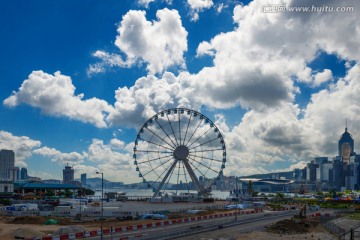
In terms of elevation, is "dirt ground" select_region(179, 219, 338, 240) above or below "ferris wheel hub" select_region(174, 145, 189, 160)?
below

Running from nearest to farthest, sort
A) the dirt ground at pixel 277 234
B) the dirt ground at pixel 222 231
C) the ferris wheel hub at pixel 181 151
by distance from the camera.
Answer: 1. the dirt ground at pixel 277 234
2. the dirt ground at pixel 222 231
3. the ferris wheel hub at pixel 181 151

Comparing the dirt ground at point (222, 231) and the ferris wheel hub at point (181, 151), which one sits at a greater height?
the ferris wheel hub at point (181, 151)

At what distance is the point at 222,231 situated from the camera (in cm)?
6962

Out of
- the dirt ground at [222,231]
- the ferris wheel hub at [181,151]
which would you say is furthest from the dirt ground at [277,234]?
the ferris wheel hub at [181,151]

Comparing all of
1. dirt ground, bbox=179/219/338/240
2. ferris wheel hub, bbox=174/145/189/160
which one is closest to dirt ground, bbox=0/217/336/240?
dirt ground, bbox=179/219/338/240

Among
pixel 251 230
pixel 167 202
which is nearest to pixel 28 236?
pixel 251 230

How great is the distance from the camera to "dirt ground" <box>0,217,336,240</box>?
207ft

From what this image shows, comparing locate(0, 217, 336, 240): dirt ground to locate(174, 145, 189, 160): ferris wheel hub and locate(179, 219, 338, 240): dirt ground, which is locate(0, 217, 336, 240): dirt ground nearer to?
locate(179, 219, 338, 240): dirt ground

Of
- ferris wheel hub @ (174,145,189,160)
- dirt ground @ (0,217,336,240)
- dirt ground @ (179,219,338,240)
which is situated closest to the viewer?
dirt ground @ (179,219,338,240)

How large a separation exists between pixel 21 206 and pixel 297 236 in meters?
77.0

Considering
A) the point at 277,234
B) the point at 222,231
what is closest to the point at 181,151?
the point at 222,231

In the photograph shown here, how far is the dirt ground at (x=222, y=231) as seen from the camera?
63188 mm

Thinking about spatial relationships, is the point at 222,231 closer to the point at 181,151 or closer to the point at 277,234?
the point at 277,234

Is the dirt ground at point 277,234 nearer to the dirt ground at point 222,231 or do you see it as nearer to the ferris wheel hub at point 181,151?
the dirt ground at point 222,231
